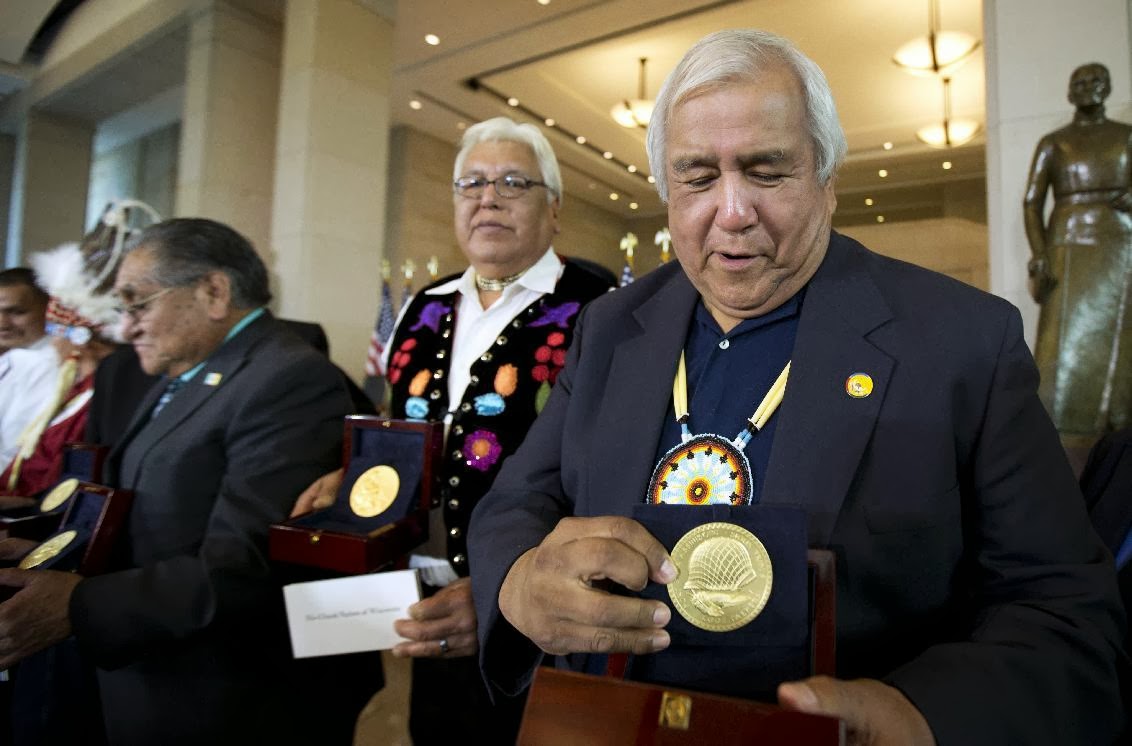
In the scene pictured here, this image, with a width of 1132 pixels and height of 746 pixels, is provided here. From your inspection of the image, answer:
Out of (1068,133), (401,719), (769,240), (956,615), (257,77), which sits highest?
(257,77)

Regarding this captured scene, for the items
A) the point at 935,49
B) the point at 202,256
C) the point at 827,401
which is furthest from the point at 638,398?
the point at 935,49

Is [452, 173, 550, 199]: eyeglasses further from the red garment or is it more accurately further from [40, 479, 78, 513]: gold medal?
the red garment

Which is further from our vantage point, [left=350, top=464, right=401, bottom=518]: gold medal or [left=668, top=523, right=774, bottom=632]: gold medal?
[left=350, top=464, right=401, bottom=518]: gold medal

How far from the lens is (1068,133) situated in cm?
387

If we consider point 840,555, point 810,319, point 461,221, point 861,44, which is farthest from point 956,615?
point 861,44

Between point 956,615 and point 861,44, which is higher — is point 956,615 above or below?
below

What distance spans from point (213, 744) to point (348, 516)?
62 cm

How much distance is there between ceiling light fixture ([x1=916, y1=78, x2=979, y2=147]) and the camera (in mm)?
8758

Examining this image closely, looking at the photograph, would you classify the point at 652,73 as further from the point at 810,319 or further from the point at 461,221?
the point at 810,319

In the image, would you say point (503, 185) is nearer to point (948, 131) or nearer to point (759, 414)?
point (759, 414)

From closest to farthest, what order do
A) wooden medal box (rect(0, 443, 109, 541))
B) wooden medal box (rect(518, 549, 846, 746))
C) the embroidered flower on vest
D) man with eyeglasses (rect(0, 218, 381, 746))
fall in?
wooden medal box (rect(518, 549, 846, 746))
man with eyeglasses (rect(0, 218, 381, 746))
the embroidered flower on vest
wooden medal box (rect(0, 443, 109, 541))

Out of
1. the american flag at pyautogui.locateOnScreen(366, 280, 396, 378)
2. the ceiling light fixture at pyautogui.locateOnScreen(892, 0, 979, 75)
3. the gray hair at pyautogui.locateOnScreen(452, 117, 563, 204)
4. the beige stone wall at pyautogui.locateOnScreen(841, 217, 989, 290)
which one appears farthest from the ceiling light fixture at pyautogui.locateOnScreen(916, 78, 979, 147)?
the gray hair at pyautogui.locateOnScreen(452, 117, 563, 204)

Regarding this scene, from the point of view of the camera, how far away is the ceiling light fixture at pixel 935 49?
688 centimetres

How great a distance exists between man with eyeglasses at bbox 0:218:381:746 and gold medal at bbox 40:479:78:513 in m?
0.15
